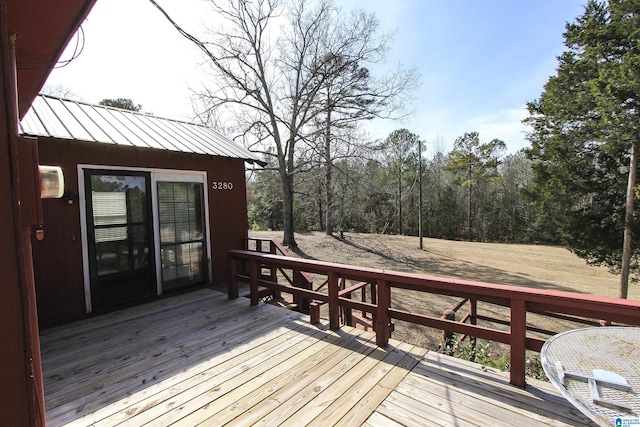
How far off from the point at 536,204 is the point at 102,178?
43.6ft

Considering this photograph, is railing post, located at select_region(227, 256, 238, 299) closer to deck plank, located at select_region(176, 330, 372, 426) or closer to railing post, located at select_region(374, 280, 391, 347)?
deck plank, located at select_region(176, 330, 372, 426)

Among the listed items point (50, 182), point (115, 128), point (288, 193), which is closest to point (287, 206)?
point (288, 193)

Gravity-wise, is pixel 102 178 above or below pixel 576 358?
above

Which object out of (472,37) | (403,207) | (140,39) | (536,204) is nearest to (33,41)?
(140,39)

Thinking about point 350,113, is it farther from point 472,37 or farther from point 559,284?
point 559,284

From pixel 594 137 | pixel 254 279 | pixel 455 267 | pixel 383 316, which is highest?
pixel 594 137

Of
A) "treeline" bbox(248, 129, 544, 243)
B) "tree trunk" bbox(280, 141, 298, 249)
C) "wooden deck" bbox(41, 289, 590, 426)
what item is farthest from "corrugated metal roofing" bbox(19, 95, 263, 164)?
"treeline" bbox(248, 129, 544, 243)

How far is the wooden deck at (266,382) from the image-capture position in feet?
6.61

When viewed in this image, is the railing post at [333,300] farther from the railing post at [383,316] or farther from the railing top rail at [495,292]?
the railing post at [383,316]

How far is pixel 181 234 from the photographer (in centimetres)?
492

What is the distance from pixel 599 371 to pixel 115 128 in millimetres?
5660

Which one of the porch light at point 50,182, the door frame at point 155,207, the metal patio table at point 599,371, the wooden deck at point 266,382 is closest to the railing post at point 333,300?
the wooden deck at point 266,382

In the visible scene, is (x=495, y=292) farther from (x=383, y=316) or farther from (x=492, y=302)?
(x=383, y=316)

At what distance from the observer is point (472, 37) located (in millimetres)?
8523
